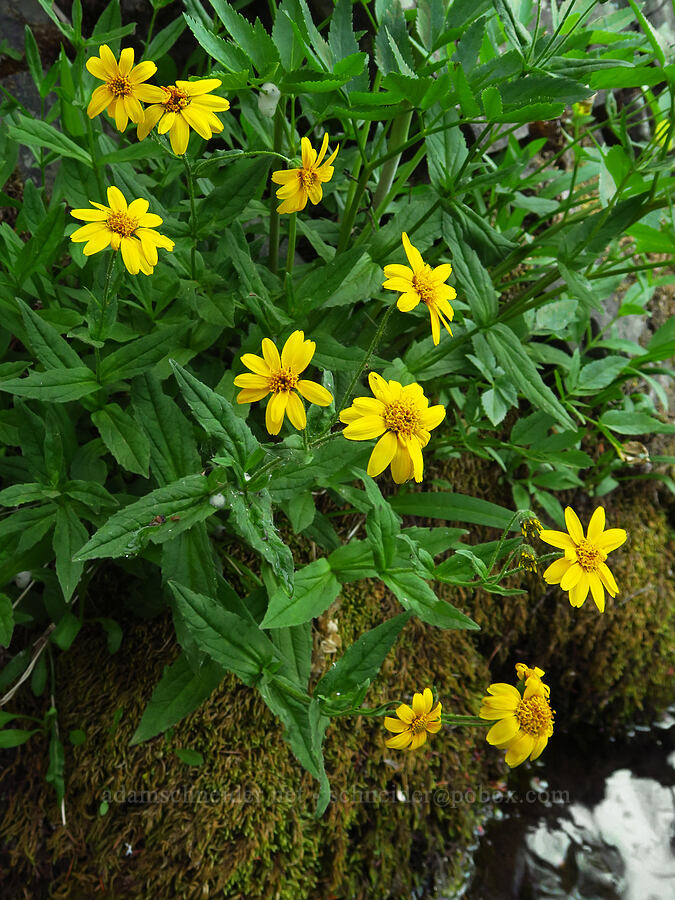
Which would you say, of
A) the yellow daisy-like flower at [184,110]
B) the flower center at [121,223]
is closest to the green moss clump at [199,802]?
the flower center at [121,223]

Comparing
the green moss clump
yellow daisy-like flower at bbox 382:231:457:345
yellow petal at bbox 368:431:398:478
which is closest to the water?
the green moss clump

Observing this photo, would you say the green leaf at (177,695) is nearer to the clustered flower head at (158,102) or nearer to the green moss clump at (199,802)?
the green moss clump at (199,802)

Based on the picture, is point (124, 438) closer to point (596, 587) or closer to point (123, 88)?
point (123, 88)

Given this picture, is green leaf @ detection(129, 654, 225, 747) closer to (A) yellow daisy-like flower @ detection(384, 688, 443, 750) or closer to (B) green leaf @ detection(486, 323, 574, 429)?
(A) yellow daisy-like flower @ detection(384, 688, 443, 750)

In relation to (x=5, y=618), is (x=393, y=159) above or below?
above

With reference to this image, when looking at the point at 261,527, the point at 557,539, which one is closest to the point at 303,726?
the point at 261,527

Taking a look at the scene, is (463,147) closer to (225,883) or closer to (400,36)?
(400,36)

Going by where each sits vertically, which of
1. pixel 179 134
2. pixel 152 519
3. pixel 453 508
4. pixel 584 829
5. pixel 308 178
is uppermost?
pixel 179 134

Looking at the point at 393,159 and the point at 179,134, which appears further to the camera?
the point at 393,159
